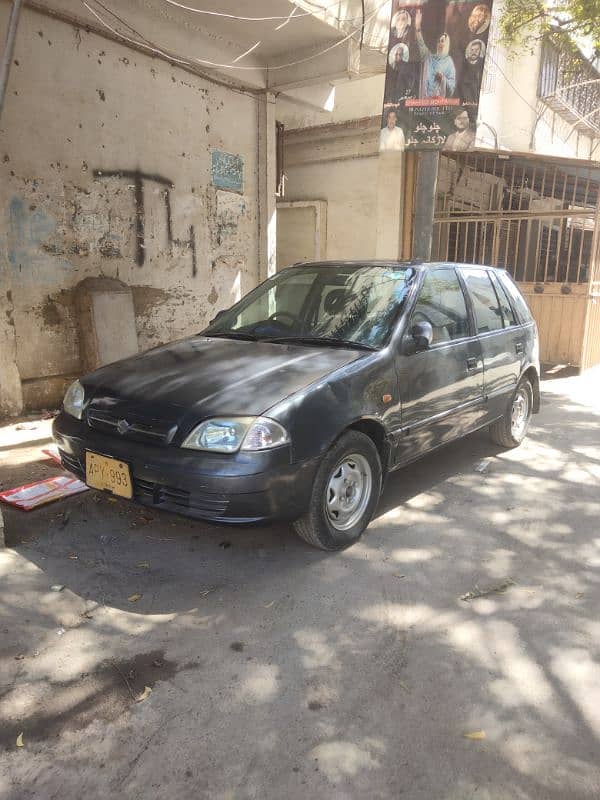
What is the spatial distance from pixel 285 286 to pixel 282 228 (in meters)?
8.27

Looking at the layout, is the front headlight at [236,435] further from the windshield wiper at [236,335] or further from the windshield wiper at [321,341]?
the windshield wiper at [236,335]

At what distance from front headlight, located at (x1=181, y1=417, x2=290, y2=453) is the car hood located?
0.05 meters

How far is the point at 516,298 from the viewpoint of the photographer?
5.52 meters

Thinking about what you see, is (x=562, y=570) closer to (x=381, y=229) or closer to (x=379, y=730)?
(x=379, y=730)

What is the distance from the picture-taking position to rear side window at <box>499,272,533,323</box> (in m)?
5.42

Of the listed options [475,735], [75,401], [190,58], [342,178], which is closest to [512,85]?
[342,178]

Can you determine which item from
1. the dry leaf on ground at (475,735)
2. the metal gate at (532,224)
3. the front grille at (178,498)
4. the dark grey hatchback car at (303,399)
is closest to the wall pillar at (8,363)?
the dark grey hatchback car at (303,399)

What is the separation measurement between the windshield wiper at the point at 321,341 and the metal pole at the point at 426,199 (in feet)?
11.7

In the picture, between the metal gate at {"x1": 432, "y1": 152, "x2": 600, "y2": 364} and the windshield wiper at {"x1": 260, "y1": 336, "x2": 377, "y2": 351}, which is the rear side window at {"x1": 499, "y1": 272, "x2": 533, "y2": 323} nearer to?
the windshield wiper at {"x1": 260, "y1": 336, "x2": 377, "y2": 351}

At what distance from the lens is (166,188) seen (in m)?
7.29

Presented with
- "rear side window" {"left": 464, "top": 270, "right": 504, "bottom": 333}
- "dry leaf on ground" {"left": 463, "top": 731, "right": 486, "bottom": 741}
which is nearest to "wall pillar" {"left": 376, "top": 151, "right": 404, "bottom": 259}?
"rear side window" {"left": 464, "top": 270, "right": 504, "bottom": 333}

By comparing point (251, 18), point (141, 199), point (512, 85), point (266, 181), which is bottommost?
point (141, 199)

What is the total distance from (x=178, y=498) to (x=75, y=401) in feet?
3.49

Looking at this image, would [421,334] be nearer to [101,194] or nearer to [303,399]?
[303,399]
